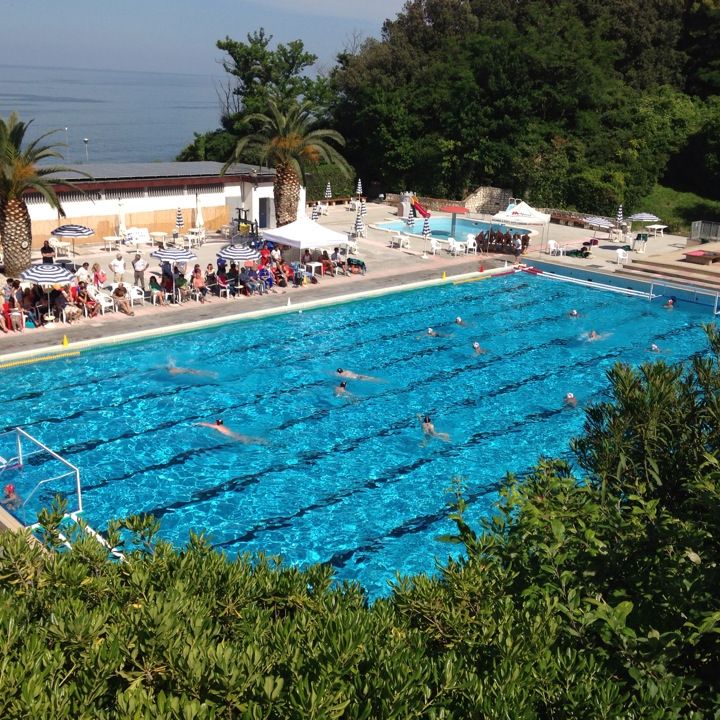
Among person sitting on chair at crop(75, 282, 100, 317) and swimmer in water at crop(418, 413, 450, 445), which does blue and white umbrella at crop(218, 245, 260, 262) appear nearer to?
person sitting on chair at crop(75, 282, 100, 317)

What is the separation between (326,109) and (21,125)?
2941 centimetres

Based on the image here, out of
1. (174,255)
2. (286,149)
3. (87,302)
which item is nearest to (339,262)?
(286,149)

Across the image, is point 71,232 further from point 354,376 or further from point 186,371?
point 354,376

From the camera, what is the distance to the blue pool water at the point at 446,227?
34969mm

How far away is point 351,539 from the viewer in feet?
39.8

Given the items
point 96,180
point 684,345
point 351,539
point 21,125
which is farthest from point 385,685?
point 96,180

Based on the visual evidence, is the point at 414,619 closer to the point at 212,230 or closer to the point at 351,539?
the point at 351,539

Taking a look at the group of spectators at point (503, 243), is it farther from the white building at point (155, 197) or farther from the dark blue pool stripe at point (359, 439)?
the dark blue pool stripe at point (359, 439)

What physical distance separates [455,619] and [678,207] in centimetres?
3781

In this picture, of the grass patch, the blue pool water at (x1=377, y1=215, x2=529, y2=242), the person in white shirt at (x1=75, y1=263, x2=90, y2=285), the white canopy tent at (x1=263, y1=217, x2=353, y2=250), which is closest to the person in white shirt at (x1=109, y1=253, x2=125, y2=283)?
the person in white shirt at (x1=75, y1=263, x2=90, y2=285)

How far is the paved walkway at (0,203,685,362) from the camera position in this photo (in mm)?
19312

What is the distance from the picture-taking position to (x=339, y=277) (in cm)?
2611

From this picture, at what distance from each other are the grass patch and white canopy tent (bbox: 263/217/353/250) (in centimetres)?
1857

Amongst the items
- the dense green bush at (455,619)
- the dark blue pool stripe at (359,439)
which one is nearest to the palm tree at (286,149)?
the dark blue pool stripe at (359,439)
